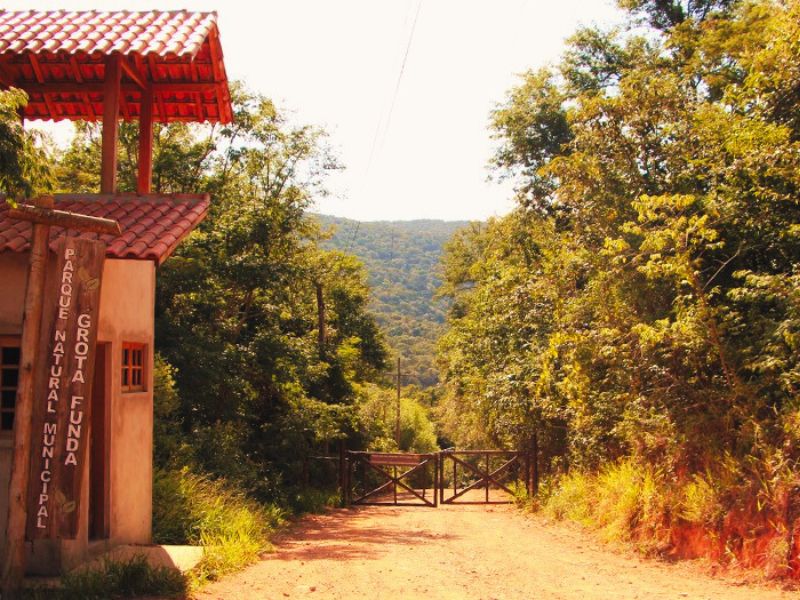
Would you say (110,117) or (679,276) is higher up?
(110,117)

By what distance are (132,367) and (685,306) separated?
8166 mm

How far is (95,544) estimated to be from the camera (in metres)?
9.06

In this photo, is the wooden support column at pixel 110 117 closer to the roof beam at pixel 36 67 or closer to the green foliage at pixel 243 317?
the roof beam at pixel 36 67

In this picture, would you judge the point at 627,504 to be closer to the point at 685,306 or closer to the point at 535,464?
the point at 685,306

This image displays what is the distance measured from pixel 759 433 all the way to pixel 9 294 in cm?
929

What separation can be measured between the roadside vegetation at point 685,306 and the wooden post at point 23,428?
8018 mm

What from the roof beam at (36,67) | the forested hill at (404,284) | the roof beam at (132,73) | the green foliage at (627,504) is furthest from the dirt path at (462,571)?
the forested hill at (404,284)

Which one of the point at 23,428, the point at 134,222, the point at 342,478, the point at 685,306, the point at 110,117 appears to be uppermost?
the point at 110,117

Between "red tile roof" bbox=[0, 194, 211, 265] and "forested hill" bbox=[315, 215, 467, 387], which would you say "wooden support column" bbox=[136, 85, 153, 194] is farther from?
"forested hill" bbox=[315, 215, 467, 387]

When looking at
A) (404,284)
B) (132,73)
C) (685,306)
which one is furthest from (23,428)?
(404,284)

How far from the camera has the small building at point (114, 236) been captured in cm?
867

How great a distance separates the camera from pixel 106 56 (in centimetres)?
1067

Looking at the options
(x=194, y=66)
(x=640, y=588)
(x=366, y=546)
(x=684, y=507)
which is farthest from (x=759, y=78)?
(x=366, y=546)

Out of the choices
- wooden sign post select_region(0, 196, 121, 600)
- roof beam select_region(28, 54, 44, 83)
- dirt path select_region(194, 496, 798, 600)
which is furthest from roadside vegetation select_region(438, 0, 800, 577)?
roof beam select_region(28, 54, 44, 83)
